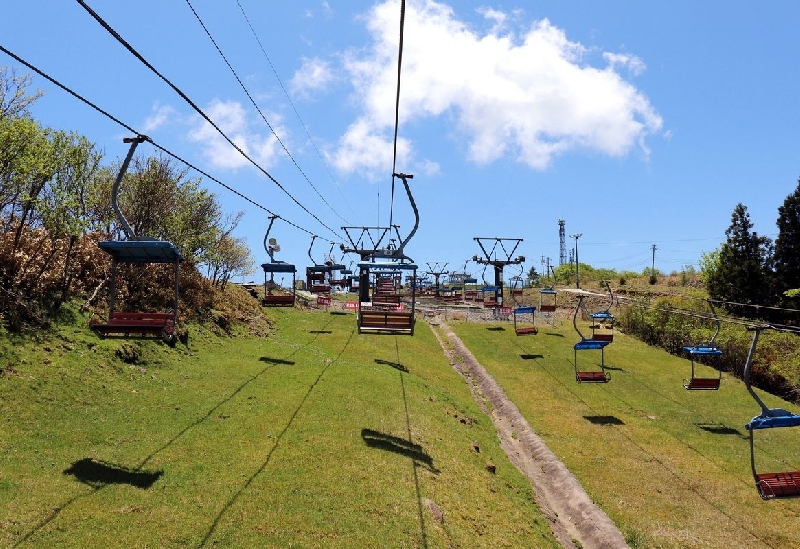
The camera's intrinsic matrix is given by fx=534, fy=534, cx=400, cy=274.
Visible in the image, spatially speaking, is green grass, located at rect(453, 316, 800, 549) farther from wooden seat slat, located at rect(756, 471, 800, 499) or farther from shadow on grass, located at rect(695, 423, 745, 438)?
wooden seat slat, located at rect(756, 471, 800, 499)

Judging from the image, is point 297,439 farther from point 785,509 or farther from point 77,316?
point 785,509

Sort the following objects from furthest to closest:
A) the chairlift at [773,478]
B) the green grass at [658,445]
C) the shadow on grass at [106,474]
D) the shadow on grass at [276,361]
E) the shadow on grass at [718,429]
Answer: the shadow on grass at [276,361]
the shadow on grass at [718,429]
the green grass at [658,445]
the chairlift at [773,478]
the shadow on grass at [106,474]

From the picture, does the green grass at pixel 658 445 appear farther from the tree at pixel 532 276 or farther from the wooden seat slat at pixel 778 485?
the tree at pixel 532 276

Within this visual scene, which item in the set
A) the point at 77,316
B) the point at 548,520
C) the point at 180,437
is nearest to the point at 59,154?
the point at 77,316

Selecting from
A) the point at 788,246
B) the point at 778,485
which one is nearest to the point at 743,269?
the point at 788,246

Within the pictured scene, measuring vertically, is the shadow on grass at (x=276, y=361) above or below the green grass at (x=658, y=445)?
above

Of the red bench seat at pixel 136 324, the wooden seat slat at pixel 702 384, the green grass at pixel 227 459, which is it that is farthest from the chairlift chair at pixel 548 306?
the red bench seat at pixel 136 324

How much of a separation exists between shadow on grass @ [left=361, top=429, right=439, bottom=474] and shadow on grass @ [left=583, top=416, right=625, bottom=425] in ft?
49.2

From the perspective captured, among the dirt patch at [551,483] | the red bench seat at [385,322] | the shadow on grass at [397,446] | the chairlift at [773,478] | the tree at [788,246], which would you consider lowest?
the dirt patch at [551,483]

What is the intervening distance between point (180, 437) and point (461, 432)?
42.9 feet

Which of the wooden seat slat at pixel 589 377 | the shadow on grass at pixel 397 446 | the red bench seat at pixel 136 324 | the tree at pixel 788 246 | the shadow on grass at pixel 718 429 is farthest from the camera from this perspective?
the tree at pixel 788 246

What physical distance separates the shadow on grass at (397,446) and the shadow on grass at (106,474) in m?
7.75

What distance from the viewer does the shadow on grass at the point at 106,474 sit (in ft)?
46.1

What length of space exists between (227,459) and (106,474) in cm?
333
